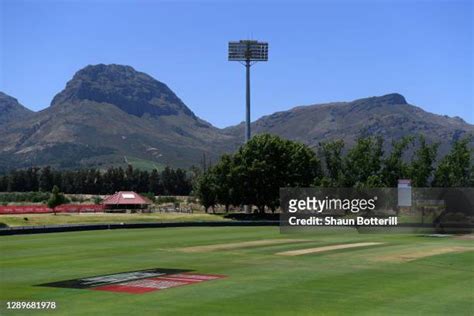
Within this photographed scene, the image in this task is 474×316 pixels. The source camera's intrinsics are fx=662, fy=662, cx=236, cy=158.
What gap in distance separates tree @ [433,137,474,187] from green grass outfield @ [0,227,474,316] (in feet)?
→ 104

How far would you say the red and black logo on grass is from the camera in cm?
2533

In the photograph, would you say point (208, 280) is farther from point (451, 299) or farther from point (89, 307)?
point (451, 299)

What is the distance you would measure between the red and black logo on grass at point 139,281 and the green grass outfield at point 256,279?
83cm

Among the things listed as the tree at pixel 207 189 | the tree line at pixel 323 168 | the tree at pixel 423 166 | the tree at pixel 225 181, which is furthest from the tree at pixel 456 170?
the tree at pixel 207 189

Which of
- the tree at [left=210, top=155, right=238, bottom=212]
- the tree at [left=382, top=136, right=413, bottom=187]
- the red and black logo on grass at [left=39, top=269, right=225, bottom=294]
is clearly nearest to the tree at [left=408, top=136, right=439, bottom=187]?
the tree at [left=382, top=136, right=413, bottom=187]

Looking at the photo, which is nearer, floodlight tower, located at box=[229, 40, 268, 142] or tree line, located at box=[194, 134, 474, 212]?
tree line, located at box=[194, 134, 474, 212]

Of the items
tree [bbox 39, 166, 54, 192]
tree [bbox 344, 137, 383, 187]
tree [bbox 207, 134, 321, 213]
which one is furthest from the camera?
tree [bbox 39, 166, 54, 192]

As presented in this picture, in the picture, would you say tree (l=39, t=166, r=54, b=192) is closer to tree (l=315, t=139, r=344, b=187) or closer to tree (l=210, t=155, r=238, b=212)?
tree (l=210, t=155, r=238, b=212)

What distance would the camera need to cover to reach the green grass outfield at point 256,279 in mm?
21547

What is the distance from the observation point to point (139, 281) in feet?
89.2

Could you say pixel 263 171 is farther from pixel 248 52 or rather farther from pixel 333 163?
pixel 248 52

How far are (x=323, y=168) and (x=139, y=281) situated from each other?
7562 centimetres

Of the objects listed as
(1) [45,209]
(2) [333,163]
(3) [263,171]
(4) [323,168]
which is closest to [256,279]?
(2) [333,163]

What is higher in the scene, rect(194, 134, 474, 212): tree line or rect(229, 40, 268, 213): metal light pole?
rect(229, 40, 268, 213): metal light pole
